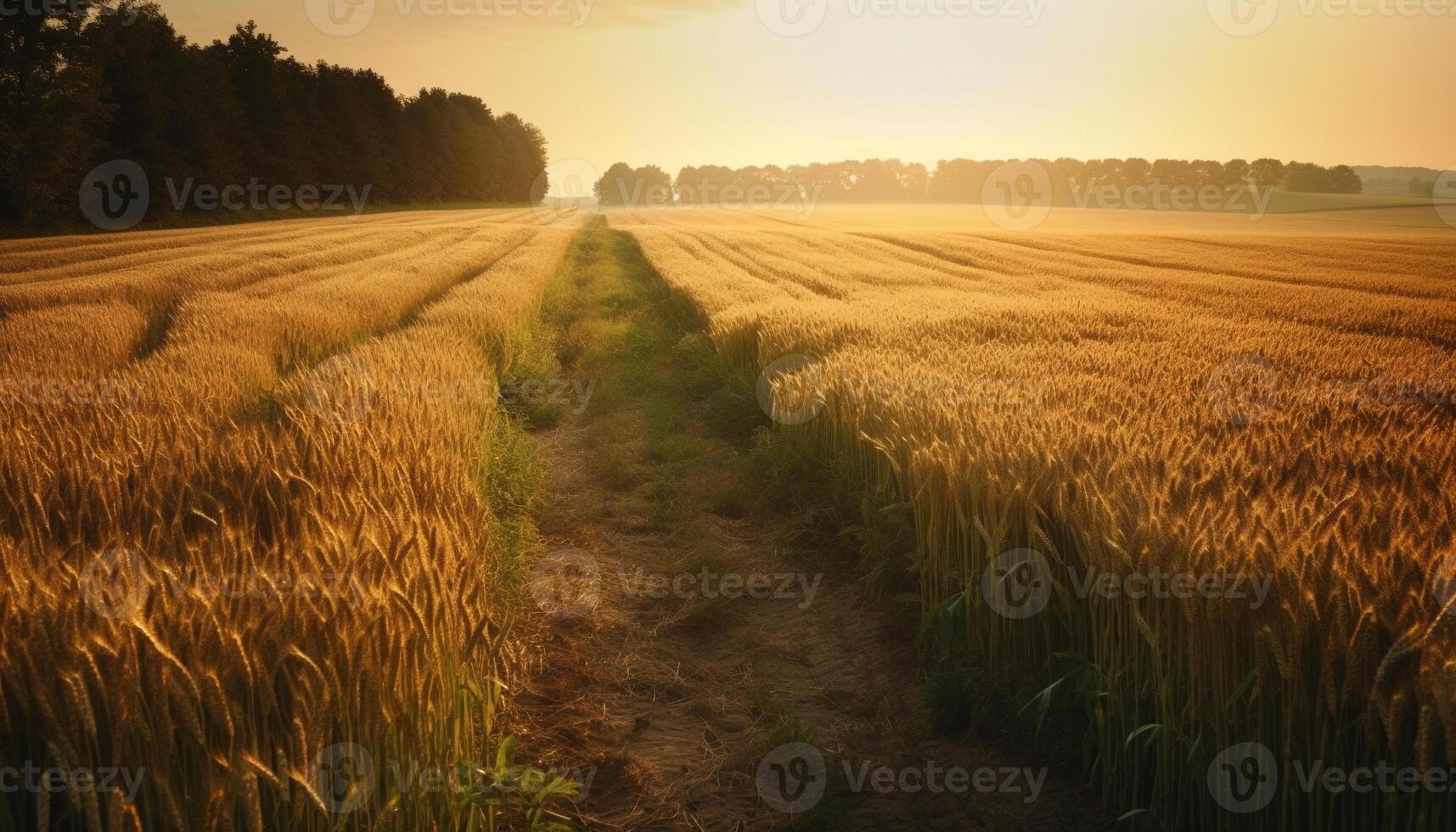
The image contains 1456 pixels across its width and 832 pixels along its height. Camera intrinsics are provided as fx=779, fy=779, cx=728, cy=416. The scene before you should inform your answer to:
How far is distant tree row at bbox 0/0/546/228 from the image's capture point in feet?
106

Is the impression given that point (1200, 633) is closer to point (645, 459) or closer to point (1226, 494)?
point (1226, 494)

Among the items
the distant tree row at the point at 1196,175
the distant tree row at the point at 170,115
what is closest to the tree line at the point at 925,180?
the distant tree row at the point at 1196,175

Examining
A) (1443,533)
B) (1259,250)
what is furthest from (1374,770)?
(1259,250)

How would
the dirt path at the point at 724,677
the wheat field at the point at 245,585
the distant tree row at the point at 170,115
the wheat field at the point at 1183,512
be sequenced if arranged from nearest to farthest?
1. the wheat field at the point at 245,585
2. the wheat field at the point at 1183,512
3. the dirt path at the point at 724,677
4. the distant tree row at the point at 170,115

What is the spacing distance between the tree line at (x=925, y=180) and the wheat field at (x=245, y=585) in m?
80.0

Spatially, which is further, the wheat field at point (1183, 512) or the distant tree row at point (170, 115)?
the distant tree row at point (170, 115)

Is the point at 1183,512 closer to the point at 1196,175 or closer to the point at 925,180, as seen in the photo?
the point at 1196,175

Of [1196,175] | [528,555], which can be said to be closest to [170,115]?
[528,555]

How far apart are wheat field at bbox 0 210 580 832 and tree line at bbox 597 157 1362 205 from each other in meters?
80.0

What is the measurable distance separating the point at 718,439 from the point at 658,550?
2.63m

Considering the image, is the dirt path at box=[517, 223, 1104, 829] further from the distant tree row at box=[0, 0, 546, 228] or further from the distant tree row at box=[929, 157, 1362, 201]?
the distant tree row at box=[929, 157, 1362, 201]

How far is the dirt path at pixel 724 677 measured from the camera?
3.20m

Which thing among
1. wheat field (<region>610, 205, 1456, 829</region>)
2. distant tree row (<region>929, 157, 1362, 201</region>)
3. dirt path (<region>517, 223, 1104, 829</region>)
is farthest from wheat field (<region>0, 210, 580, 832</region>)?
distant tree row (<region>929, 157, 1362, 201</region>)

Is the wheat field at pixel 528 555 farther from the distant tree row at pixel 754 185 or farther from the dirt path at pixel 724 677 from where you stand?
the distant tree row at pixel 754 185
